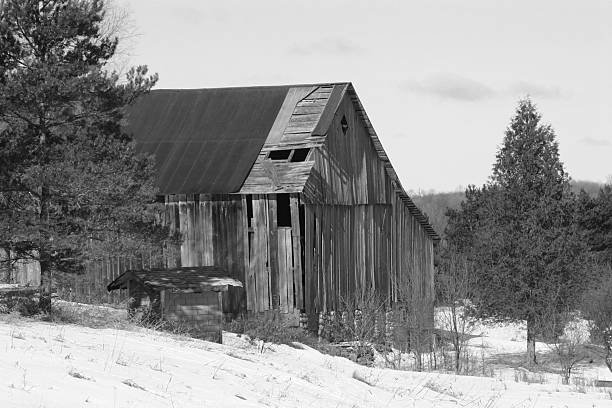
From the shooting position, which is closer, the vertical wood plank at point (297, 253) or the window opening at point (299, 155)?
the vertical wood plank at point (297, 253)

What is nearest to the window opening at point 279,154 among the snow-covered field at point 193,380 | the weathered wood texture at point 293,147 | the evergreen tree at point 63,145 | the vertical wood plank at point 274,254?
the weathered wood texture at point 293,147

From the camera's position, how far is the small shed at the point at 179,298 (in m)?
27.2

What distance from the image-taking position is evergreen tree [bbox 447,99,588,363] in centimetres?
3984

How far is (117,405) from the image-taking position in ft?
39.6

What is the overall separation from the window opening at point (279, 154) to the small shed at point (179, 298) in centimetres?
747

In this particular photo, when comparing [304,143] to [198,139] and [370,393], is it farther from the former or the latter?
[370,393]

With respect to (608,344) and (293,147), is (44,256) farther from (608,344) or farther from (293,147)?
(608,344)

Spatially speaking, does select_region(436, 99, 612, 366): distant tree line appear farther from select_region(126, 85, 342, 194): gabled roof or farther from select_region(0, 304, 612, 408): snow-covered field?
select_region(0, 304, 612, 408): snow-covered field

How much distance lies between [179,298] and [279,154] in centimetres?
890

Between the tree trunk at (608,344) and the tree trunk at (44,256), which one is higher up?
the tree trunk at (44,256)

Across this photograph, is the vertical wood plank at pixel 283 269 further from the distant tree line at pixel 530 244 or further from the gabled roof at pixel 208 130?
the distant tree line at pixel 530 244

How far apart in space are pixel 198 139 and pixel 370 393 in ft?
61.6

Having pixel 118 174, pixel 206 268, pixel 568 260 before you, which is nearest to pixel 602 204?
pixel 568 260

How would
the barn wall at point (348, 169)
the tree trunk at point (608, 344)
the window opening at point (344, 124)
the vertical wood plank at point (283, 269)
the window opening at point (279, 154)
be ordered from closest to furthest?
the vertical wood plank at point (283, 269) → the barn wall at point (348, 169) → the window opening at point (279, 154) → the window opening at point (344, 124) → the tree trunk at point (608, 344)
